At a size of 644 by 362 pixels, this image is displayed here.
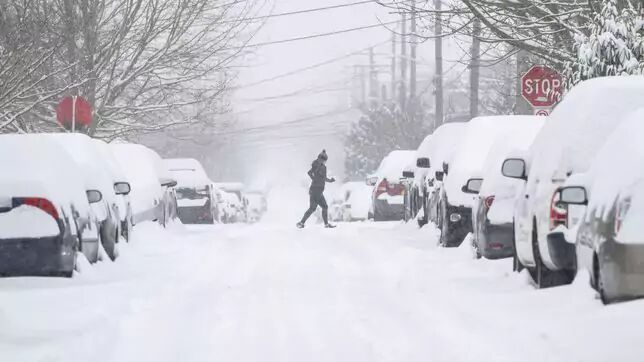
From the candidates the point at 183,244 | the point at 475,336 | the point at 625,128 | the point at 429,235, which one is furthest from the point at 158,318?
the point at 429,235

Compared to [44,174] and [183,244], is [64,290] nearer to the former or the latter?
[44,174]

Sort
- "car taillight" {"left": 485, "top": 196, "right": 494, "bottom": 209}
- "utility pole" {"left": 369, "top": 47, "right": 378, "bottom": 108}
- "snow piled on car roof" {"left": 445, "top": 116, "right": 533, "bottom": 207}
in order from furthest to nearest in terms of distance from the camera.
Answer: "utility pole" {"left": 369, "top": 47, "right": 378, "bottom": 108}
"snow piled on car roof" {"left": 445, "top": 116, "right": 533, "bottom": 207}
"car taillight" {"left": 485, "top": 196, "right": 494, "bottom": 209}

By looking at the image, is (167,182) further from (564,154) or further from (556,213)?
(564,154)

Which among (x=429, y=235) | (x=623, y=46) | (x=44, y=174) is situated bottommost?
(x=429, y=235)

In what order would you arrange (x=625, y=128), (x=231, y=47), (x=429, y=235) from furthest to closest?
(x=231, y=47) < (x=429, y=235) < (x=625, y=128)

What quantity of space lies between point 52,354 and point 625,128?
4.24m

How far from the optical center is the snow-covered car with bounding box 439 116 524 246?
676 inches

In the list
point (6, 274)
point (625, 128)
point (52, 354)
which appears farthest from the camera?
point (6, 274)

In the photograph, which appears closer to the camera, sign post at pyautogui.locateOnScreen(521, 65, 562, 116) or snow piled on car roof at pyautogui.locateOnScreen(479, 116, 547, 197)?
snow piled on car roof at pyautogui.locateOnScreen(479, 116, 547, 197)

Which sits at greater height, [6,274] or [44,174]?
[44,174]

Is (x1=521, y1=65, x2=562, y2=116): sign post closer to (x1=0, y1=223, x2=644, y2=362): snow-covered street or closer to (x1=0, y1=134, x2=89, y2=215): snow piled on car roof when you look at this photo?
(x1=0, y1=223, x2=644, y2=362): snow-covered street

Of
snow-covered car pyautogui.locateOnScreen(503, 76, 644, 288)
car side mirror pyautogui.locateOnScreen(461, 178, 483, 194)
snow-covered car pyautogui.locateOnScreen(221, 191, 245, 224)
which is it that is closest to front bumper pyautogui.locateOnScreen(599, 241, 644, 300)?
snow-covered car pyautogui.locateOnScreen(503, 76, 644, 288)

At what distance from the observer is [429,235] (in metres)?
20.8

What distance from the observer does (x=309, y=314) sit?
10.3m
